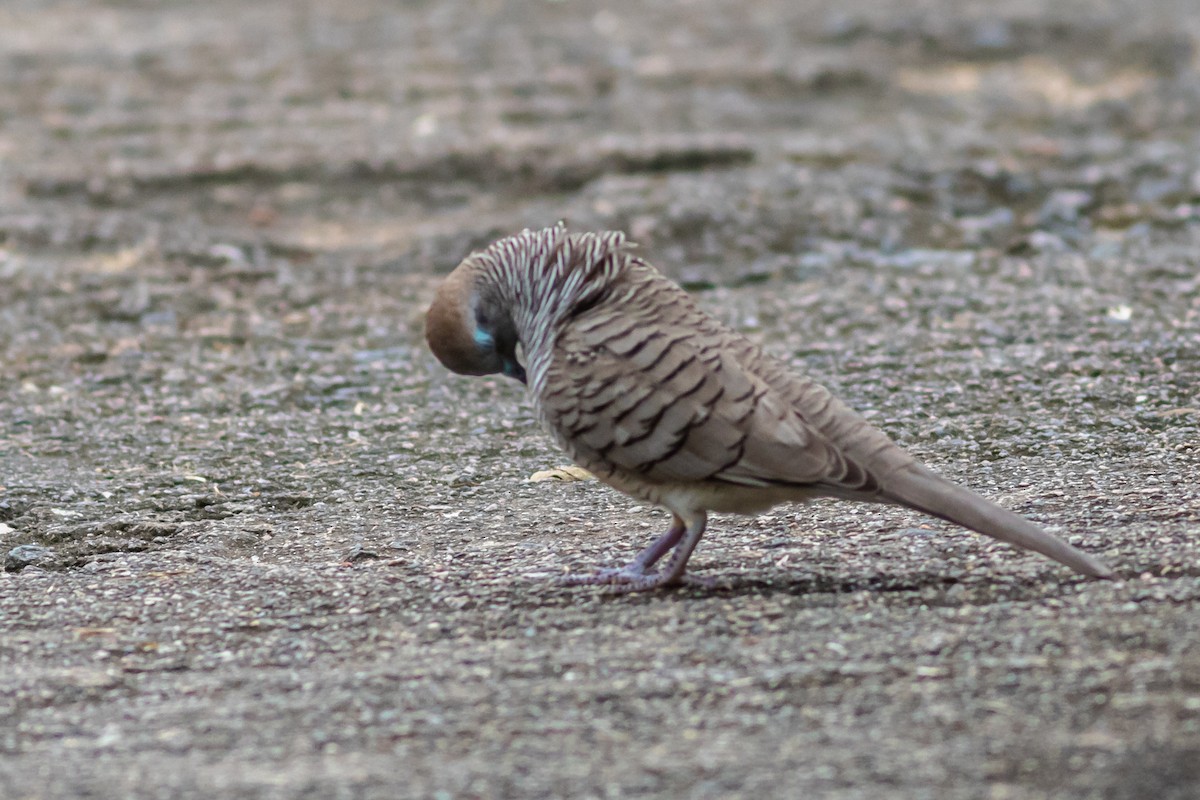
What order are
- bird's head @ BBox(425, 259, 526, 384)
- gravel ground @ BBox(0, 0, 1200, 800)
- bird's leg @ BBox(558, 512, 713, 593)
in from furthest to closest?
1. bird's head @ BBox(425, 259, 526, 384)
2. bird's leg @ BBox(558, 512, 713, 593)
3. gravel ground @ BBox(0, 0, 1200, 800)

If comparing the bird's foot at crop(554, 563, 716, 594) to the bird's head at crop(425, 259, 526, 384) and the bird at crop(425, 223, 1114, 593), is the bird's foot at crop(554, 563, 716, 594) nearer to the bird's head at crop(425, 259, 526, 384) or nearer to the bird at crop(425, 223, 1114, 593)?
the bird at crop(425, 223, 1114, 593)

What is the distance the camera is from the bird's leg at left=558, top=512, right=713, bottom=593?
3.80 metres

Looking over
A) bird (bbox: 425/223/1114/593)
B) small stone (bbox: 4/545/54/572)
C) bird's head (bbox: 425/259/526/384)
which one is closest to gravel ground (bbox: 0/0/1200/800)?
small stone (bbox: 4/545/54/572)

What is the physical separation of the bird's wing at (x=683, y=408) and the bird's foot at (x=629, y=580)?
281 millimetres

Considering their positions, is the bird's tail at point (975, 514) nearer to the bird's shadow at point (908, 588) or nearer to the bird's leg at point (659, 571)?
the bird's shadow at point (908, 588)

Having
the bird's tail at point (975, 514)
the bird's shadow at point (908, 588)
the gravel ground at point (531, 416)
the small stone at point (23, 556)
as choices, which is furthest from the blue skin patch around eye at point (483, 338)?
the small stone at point (23, 556)

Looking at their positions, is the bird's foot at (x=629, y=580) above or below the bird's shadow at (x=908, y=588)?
below

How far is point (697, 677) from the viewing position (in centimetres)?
314

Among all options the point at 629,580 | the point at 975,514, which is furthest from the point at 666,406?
the point at 975,514

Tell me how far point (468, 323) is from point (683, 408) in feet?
2.62

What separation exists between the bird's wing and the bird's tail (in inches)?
3.5

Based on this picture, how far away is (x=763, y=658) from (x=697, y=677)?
183 mm

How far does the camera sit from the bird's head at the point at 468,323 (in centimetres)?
413

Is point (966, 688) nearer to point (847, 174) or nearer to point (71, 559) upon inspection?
point (71, 559)
